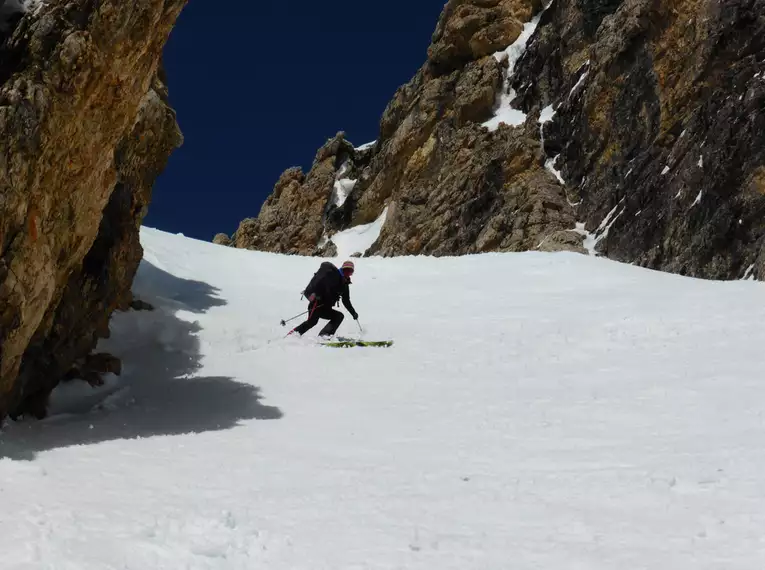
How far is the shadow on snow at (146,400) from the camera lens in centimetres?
824

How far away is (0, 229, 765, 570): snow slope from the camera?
482cm

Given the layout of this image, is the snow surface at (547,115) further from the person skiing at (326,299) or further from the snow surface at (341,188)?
the person skiing at (326,299)

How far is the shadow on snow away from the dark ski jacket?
2730mm

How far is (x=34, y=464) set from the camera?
6.56 metres

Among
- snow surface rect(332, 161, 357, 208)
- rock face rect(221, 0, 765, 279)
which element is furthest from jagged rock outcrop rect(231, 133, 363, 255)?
snow surface rect(332, 161, 357, 208)

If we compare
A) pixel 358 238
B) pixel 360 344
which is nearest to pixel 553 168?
pixel 358 238

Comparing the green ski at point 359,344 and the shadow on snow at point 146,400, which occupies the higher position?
the green ski at point 359,344

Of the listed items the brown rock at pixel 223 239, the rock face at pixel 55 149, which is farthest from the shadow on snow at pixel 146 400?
the brown rock at pixel 223 239

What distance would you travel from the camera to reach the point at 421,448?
24.6ft

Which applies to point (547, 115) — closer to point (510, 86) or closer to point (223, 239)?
point (510, 86)

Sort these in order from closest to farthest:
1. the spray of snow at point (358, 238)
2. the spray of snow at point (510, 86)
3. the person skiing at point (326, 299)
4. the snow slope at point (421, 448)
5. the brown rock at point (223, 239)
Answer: the snow slope at point (421, 448) → the person skiing at point (326, 299) → the spray of snow at point (510, 86) → the spray of snow at point (358, 238) → the brown rock at point (223, 239)

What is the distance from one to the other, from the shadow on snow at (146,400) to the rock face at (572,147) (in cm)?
2018

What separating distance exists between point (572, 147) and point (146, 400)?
4661 centimetres

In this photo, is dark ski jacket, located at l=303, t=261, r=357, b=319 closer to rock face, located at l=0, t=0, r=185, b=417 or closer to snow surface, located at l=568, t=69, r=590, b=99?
rock face, located at l=0, t=0, r=185, b=417
